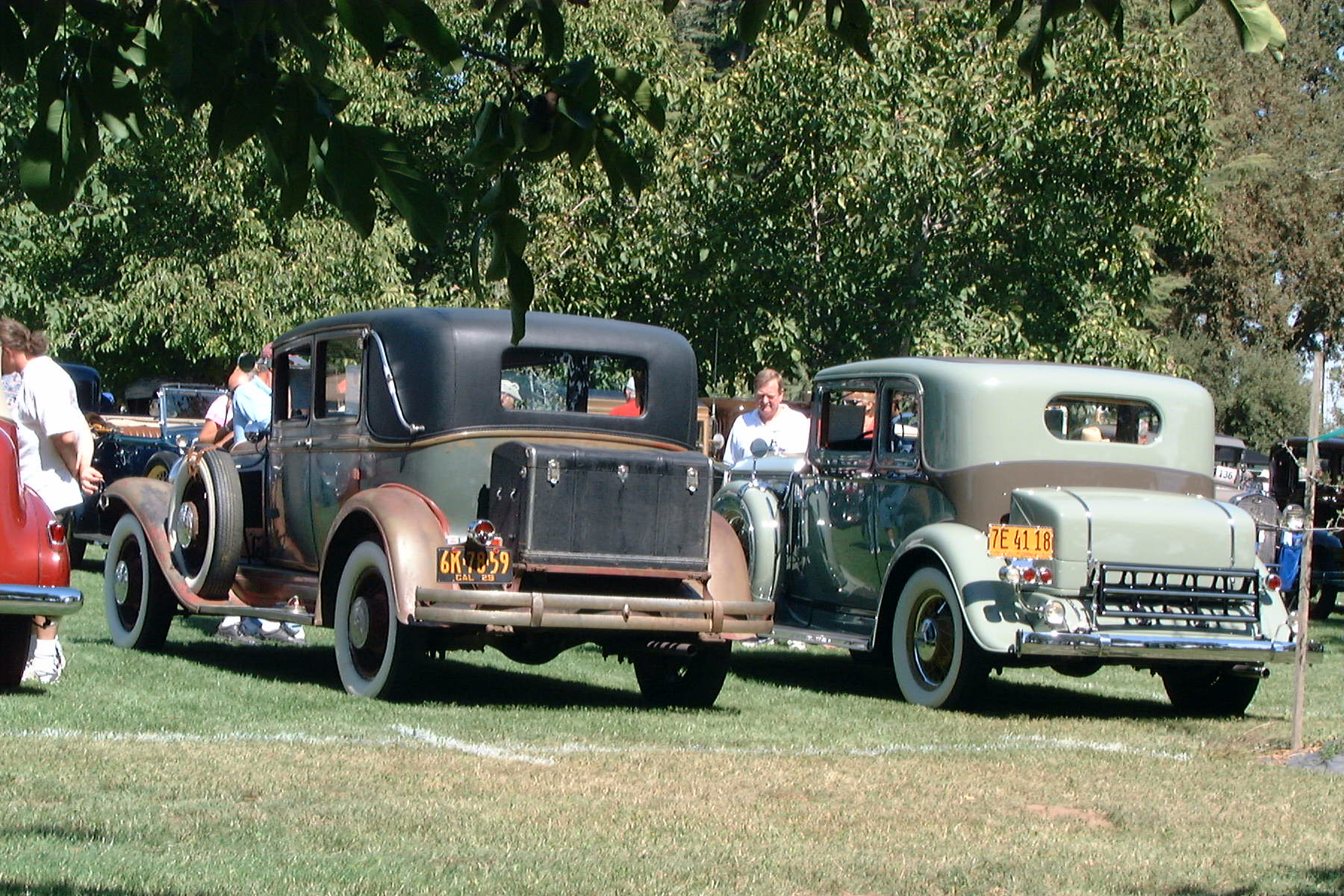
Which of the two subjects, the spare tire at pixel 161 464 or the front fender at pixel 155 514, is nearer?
the front fender at pixel 155 514

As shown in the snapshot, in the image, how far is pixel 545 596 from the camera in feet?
26.4

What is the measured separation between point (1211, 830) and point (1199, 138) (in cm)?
1573

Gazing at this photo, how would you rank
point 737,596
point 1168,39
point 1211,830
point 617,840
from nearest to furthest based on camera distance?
point 617,840 < point 1211,830 < point 737,596 < point 1168,39

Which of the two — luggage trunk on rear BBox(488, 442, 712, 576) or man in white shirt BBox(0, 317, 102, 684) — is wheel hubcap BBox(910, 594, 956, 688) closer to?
luggage trunk on rear BBox(488, 442, 712, 576)

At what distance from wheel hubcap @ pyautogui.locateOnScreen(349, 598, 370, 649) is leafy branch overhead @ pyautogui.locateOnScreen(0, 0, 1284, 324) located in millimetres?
5489

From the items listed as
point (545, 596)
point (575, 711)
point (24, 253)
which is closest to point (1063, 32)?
point (545, 596)

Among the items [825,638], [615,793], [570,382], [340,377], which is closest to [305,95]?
[615,793]

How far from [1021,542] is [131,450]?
10.3 metres

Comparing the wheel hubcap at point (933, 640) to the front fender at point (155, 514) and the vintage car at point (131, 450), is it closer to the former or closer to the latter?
the front fender at point (155, 514)

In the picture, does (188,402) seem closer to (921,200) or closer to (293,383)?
(921,200)

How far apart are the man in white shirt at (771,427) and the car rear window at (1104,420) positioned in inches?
115

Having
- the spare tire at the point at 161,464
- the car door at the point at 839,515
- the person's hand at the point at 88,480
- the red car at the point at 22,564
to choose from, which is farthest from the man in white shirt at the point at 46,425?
the spare tire at the point at 161,464

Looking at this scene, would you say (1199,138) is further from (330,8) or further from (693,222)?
(330,8)

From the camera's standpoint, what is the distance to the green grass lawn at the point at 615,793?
4.87 m
